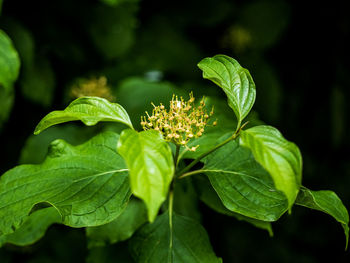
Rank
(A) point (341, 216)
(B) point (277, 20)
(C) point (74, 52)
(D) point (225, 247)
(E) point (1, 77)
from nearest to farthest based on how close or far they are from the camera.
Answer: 1. (A) point (341, 216)
2. (E) point (1, 77)
3. (C) point (74, 52)
4. (D) point (225, 247)
5. (B) point (277, 20)

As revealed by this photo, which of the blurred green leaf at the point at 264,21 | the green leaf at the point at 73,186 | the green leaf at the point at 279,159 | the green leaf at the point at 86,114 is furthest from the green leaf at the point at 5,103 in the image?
the blurred green leaf at the point at 264,21

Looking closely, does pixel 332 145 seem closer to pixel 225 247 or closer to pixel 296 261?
pixel 296 261

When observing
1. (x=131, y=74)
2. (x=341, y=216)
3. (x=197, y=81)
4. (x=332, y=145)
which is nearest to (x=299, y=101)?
(x=332, y=145)

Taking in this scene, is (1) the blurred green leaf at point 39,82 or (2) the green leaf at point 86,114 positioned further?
(1) the blurred green leaf at point 39,82

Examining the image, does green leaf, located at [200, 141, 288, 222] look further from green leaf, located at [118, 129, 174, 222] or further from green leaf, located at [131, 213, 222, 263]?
green leaf, located at [118, 129, 174, 222]

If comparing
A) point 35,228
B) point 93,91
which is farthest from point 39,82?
point 35,228

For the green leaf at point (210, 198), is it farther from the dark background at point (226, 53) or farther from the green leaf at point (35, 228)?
the dark background at point (226, 53)
